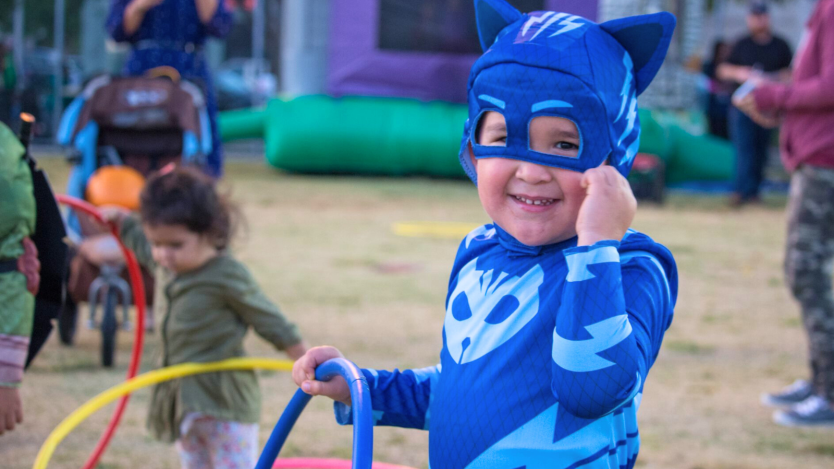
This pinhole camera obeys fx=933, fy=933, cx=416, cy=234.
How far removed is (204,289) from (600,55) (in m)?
1.85

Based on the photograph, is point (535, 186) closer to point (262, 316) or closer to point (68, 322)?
point (262, 316)

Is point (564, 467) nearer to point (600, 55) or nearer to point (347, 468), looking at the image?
point (600, 55)

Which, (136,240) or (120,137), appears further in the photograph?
(120,137)

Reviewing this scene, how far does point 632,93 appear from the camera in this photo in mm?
1654

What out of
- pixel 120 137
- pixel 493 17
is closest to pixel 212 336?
pixel 493 17

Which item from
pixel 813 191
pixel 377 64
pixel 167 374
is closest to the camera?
pixel 167 374

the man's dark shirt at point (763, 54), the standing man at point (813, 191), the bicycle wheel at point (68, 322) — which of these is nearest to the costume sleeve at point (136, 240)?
the bicycle wheel at point (68, 322)

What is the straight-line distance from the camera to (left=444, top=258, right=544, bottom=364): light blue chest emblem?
163cm

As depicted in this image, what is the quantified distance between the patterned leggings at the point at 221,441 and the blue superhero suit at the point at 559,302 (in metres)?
1.42

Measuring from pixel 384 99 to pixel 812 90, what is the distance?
31.1 ft

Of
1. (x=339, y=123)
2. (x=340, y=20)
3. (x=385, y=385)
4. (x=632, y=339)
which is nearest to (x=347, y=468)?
(x=385, y=385)

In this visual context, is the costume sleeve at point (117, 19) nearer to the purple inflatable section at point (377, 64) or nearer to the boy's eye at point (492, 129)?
the boy's eye at point (492, 129)

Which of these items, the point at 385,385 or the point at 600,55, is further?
the point at 385,385

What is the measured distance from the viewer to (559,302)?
61.9 inches
